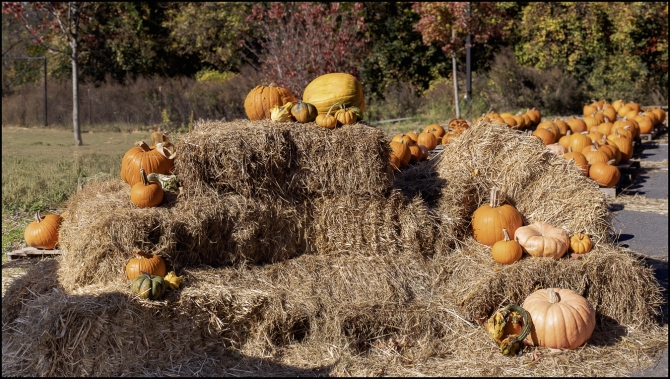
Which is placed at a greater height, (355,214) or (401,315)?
(355,214)

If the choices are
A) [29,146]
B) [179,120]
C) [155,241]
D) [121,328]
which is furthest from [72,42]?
[121,328]

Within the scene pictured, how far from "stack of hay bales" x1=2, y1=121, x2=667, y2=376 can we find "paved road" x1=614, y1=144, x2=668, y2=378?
722mm

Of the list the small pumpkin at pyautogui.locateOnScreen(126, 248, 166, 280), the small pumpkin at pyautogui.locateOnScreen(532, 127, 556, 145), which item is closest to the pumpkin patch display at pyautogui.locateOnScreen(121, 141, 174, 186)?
the small pumpkin at pyautogui.locateOnScreen(126, 248, 166, 280)

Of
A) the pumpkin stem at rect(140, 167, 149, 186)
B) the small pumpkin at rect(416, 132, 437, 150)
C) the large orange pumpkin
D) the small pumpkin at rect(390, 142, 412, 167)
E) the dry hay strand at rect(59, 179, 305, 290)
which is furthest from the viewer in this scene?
the small pumpkin at rect(416, 132, 437, 150)

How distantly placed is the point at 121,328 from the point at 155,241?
32.4 inches

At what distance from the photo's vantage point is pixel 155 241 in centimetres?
491

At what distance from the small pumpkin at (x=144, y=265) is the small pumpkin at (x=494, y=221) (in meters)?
2.71

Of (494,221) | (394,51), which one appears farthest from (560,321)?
(394,51)

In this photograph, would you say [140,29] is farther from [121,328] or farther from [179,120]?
[121,328]

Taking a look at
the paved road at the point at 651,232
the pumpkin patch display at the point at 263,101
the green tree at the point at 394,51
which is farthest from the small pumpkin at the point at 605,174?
the green tree at the point at 394,51

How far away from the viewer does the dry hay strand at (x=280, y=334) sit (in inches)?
167

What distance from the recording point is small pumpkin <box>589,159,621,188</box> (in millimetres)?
9445

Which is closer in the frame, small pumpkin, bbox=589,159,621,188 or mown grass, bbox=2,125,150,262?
mown grass, bbox=2,125,150,262

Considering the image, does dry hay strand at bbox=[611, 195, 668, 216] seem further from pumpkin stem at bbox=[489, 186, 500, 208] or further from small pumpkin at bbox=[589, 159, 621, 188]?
pumpkin stem at bbox=[489, 186, 500, 208]
